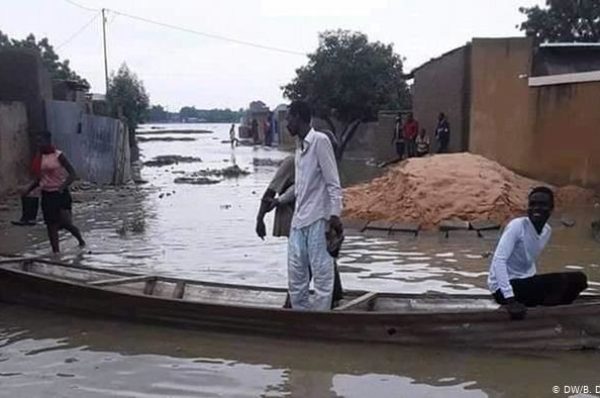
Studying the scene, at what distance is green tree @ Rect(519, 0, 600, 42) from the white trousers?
94.8ft

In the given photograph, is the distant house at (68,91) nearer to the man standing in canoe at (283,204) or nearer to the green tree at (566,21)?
the green tree at (566,21)

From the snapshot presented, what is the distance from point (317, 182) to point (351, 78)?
2624cm

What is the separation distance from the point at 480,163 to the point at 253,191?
23.5 ft

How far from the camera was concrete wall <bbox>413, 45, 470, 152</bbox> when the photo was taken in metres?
20.6

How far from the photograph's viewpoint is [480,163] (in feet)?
46.9

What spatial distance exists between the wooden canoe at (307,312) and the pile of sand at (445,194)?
6.16m

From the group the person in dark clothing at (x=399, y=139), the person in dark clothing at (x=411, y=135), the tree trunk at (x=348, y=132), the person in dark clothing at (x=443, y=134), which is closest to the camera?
the person in dark clothing at (x=443, y=134)

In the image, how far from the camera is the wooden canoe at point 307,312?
5637 millimetres

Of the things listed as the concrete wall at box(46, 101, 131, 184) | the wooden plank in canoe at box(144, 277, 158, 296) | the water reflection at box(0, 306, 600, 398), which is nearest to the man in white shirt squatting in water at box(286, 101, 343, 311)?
the water reflection at box(0, 306, 600, 398)

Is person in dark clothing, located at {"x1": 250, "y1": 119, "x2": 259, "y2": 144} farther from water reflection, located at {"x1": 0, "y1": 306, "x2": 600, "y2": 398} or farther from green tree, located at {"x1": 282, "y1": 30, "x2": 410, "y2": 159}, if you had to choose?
water reflection, located at {"x1": 0, "y1": 306, "x2": 600, "y2": 398}

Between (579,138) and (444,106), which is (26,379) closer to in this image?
(579,138)

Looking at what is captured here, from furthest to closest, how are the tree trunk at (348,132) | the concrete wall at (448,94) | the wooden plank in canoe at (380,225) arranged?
the tree trunk at (348,132) → the concrete wall at (448,94) → the wooden plank in canoe at (380,225)

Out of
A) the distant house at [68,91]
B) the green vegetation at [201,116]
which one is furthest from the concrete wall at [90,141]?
the green vegetation at [201,116]

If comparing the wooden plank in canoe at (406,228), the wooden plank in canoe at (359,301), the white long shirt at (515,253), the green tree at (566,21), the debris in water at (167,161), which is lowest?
the debris in water at (167,161)
